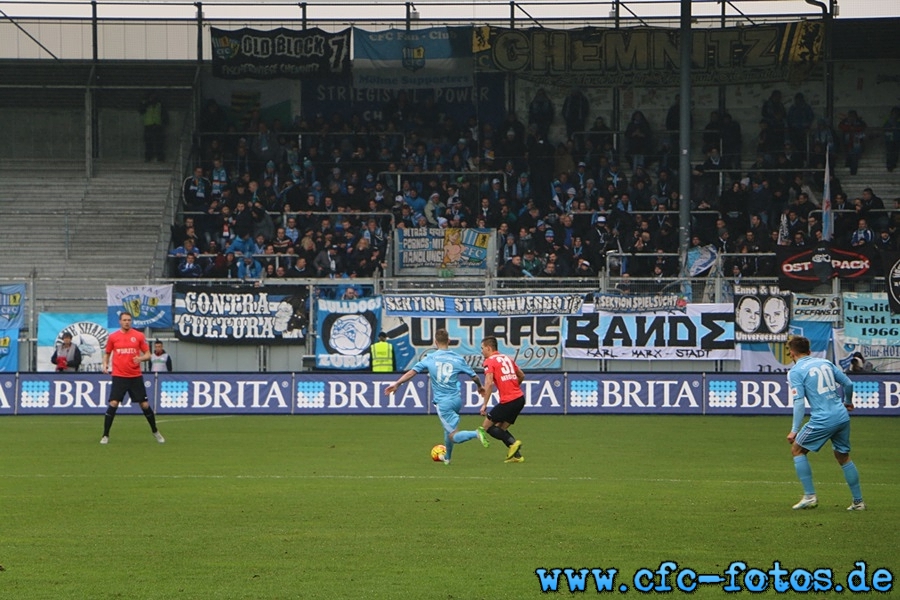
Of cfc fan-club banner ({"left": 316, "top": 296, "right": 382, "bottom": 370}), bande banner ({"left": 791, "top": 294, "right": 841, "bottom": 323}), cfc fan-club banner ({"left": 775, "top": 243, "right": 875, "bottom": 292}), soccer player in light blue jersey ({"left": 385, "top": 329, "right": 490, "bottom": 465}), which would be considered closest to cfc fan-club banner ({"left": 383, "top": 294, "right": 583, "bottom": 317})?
cfc fan-club banner ({"left": 316, "top": 296, "right": 382, "bottom": 370})

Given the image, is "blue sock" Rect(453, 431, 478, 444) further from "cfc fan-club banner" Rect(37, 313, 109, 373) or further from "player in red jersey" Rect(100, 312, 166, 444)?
"cfc fan-club banner" Rect(37, 313, 109, 373)

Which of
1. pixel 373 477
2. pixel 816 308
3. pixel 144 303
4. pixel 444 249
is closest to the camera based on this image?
pixel 373 477

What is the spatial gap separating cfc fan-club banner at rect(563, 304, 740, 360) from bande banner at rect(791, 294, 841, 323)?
1.65 m

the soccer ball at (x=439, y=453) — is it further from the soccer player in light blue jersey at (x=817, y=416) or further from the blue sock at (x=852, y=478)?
the blue sock at (x=852, y=478)

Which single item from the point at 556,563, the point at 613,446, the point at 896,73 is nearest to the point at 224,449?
the point at 613,446

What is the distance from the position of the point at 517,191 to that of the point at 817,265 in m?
9.93

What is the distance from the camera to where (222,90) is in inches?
1711

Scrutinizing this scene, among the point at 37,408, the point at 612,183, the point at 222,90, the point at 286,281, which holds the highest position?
the point at 222,90

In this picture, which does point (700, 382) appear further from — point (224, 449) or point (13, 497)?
point (13, 497)

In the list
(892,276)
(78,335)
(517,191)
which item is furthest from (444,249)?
(892,276)

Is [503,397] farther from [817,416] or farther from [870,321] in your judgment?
[870,321]

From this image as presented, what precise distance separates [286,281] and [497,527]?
67.0ft

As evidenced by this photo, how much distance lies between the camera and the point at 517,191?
37.9 m

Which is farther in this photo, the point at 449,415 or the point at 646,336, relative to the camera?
the point at 646,336
